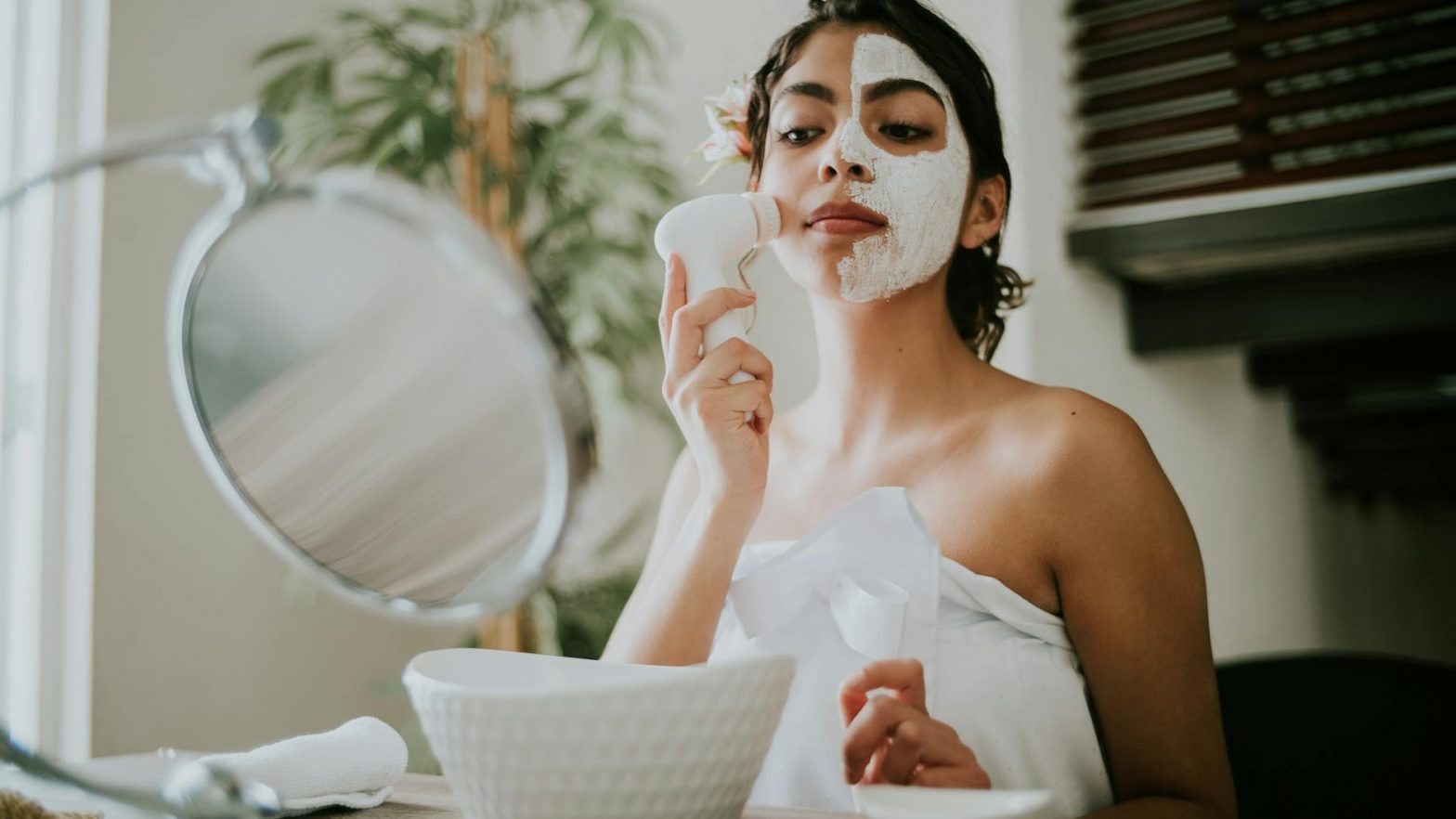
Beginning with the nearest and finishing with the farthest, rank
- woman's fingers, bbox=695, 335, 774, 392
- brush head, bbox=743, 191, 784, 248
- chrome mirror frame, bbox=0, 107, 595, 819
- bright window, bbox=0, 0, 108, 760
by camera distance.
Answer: chrome mirror frame, bbox=0, 107, 595, 819 < woman's fingers, bbox=695, 335, 774, 392 < brush head, bbox=743, 191, 784, 248 < bright window, bbox=0, 0, 108, 760

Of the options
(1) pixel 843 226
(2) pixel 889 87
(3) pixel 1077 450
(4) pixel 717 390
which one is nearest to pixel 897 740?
(4) pixel 717 390

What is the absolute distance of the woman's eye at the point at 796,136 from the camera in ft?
3.29

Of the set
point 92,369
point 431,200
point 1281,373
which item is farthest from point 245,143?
point 1281,373

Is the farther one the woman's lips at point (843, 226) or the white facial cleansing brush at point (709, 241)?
the woman's lips at point (843, 226)

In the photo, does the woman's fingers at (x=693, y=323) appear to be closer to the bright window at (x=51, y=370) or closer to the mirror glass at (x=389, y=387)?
the mirror glass at (x=389, y=387)

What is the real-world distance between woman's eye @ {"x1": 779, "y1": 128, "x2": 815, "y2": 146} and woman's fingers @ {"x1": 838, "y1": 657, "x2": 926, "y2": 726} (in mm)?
541

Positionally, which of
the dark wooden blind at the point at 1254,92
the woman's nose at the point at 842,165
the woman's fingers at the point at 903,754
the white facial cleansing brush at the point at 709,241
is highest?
the dark wooden blind at the point at 1254,92

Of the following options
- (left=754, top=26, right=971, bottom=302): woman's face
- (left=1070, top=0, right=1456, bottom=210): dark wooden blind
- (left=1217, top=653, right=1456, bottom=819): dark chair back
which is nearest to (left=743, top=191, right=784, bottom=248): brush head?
(left=754, top=26, right=971, bottom=302): woman's face

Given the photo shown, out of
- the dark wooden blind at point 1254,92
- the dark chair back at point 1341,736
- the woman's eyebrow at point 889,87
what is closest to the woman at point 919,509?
the woman's eyebrow at point 889,87

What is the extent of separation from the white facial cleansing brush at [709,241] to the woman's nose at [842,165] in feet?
0.31

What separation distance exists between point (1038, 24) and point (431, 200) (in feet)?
5.17

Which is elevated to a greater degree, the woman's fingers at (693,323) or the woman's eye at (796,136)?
the woman's eye at (796,136)

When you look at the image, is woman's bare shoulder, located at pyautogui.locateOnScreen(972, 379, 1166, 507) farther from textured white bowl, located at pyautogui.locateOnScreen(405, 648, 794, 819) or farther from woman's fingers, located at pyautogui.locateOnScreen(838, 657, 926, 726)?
textured white bowl, located at pyautogui.locateOnScreen(405, 648, 794, 819)

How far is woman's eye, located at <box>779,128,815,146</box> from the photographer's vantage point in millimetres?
1003
